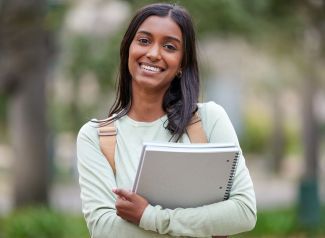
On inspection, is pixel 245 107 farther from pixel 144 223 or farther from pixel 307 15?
pixel 144 223

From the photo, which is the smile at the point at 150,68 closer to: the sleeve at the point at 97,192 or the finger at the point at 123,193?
the sleeve at the point at 97,192

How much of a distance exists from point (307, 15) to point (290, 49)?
58.9 inches

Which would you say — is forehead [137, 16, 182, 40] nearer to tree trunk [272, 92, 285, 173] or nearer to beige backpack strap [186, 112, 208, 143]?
beige backpack strap [186, 112, 208, 143]

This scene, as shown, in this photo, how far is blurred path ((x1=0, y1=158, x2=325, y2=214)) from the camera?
17.3m

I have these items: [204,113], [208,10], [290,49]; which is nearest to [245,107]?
[290,49]

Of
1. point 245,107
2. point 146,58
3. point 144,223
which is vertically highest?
point 146,58

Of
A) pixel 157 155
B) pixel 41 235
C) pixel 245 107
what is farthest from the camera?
Answer: pixel 245 107

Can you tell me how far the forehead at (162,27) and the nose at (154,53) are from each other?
4 cm

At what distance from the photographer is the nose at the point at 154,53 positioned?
110 inches

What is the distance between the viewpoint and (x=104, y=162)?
111 inches

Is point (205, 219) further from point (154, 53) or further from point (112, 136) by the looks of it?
point (154, 53)

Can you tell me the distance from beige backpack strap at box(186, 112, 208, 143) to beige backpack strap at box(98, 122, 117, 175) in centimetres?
24

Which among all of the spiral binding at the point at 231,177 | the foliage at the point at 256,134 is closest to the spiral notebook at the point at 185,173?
the spiral binding at the point at 231,177

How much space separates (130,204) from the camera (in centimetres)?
268
